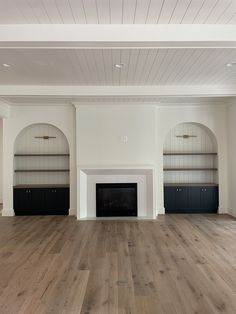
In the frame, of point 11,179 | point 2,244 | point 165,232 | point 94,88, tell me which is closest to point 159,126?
point 94,88

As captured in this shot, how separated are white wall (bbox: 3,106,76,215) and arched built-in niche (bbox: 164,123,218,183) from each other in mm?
2548

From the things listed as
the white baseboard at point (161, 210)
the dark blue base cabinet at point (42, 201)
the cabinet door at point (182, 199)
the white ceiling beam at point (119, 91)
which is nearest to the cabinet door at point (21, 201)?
the dark blue base cabinet at point (42, 201)

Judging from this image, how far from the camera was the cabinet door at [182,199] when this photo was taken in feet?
21.8

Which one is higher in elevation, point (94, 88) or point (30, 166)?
point (94, 88)

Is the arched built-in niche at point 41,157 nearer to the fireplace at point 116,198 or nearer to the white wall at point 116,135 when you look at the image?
the white wall at point 116,135

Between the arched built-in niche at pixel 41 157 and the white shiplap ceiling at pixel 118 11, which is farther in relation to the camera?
the arched built-in niche at pixel 41 157

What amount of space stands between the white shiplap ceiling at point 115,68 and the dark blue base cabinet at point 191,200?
2.74m

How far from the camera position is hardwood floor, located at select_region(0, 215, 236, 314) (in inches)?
104

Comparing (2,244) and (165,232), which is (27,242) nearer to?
(2,244)

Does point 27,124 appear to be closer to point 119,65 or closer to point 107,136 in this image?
point 107,136

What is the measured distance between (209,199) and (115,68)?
427 centimetres

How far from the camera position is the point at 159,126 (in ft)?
22.2

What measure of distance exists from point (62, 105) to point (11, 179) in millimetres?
2278

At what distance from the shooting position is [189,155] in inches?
277
